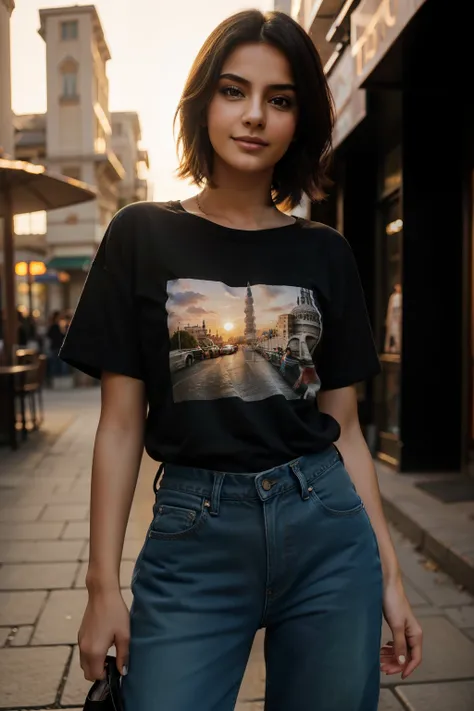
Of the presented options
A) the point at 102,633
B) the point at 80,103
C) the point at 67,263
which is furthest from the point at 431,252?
the point at 67,263

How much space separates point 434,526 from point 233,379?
356 cm

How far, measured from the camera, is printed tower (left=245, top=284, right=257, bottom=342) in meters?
1.37

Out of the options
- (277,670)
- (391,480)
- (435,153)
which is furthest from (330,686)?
(435,153)

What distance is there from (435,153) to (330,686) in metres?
5.62

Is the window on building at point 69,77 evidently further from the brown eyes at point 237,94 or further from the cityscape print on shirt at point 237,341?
the cityscape print on shirt at point 237,341

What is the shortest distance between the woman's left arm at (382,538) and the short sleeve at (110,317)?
1.45 feet

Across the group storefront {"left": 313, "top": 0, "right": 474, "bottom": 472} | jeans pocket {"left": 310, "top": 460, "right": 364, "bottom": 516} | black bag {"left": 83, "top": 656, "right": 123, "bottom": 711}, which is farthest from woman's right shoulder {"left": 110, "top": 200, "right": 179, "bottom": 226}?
storefront {"left": 313, "top": 0, "right": 474, "bottom": 472}

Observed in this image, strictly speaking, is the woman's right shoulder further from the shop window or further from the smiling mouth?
the shop window

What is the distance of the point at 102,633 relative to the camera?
1.22 metres

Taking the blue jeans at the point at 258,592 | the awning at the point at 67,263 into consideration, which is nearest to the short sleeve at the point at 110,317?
the blue jeans at the point at 258,592

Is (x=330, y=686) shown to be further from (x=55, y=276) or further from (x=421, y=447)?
(x=55, y=276)

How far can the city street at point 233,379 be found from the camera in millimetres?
1322

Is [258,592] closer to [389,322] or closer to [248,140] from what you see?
[248,140]

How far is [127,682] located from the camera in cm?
120
